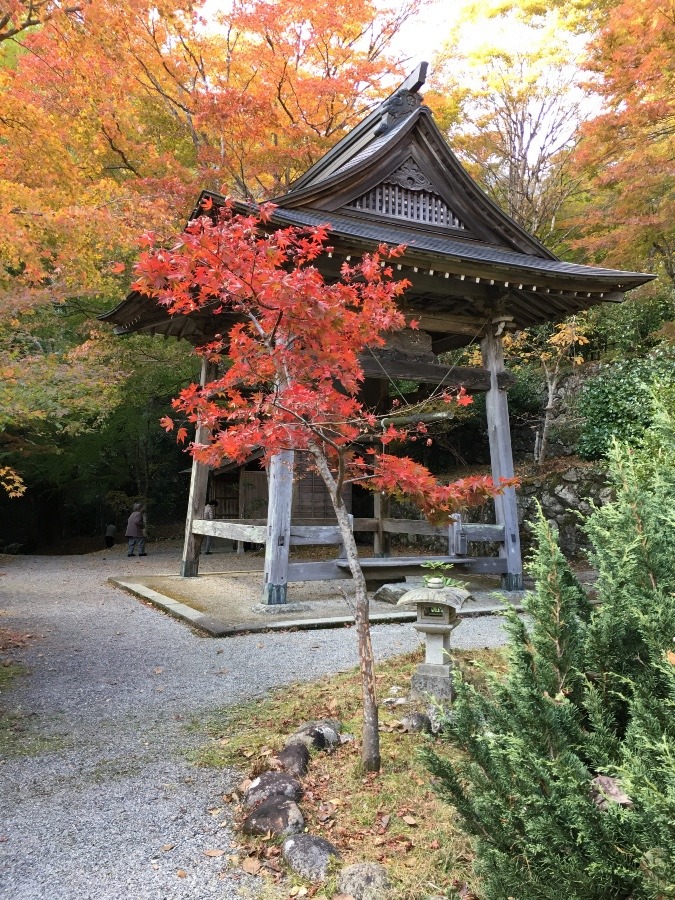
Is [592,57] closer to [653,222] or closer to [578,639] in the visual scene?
[653,222]

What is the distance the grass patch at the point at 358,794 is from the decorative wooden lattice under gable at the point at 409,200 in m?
5.87

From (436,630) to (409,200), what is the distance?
20.0 feet

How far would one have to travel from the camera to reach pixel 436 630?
3.79 meters

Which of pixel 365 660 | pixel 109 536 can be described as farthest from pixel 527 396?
pixel 109 536

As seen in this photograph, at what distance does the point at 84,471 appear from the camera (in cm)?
1788

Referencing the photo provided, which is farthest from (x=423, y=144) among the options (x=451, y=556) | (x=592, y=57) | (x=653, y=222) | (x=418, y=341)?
(x=592, y=57)

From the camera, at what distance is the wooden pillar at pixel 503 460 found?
8023 millimetres

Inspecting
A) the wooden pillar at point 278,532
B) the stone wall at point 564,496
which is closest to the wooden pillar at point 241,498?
the stone wall at point 564,496

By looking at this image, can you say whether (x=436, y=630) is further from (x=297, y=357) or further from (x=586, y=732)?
(x=586, y=732)

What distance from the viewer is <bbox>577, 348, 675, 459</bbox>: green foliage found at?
9.84 metres

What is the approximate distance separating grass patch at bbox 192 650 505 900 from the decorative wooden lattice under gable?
587 centimetres

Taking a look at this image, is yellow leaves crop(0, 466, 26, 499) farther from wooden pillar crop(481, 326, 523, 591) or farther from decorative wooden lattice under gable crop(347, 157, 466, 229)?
wooden pillar crop(481, 326, 523, 591)

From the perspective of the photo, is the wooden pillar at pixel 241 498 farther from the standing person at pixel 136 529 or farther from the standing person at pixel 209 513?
the standing person at pixel 136 529

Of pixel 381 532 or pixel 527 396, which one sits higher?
pixel 527 396
